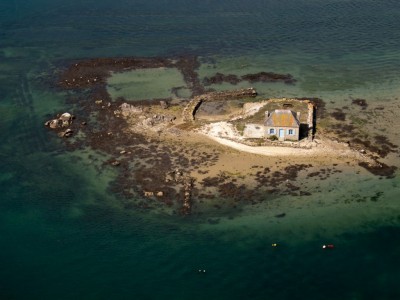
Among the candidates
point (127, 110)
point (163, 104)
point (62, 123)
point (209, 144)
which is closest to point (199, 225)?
point (209, 144)

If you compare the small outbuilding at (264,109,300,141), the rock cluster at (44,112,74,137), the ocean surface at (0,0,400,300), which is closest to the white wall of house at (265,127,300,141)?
the small outbuilding at (264,109,300,141)

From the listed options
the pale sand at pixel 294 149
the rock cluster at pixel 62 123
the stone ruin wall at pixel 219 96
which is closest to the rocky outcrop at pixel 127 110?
the rock cluster at pixel 62 123

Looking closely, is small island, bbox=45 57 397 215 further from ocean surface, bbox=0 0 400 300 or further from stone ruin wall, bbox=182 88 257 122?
ocean surface, bbox=0 0 400 300

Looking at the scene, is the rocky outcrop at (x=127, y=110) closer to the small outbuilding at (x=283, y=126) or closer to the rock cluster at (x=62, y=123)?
the rock cluster at (x=62, y=123)

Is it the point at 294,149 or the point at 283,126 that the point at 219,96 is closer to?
the point at 283,126

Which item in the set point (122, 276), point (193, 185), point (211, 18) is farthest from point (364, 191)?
point (211, 18)
